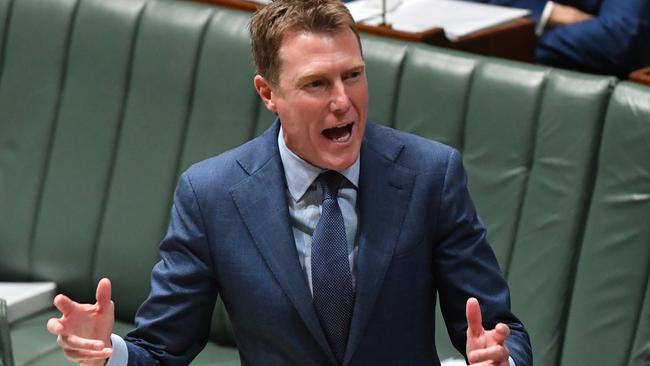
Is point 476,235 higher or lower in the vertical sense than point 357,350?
higher

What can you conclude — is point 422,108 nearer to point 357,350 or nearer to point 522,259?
point 522,259

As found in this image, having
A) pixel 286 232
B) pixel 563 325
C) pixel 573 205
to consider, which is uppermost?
pixel 286 232

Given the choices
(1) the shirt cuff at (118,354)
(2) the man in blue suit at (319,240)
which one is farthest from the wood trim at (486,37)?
(1) the shirt cuff at (118,354)

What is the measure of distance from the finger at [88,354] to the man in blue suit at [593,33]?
2059 millimetres

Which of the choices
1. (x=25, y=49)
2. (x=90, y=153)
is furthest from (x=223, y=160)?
(x=25, y=49)

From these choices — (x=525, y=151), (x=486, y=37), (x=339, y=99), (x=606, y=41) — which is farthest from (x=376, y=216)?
(x=606, y=41)

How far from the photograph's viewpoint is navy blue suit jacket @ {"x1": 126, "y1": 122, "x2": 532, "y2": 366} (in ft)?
6.15

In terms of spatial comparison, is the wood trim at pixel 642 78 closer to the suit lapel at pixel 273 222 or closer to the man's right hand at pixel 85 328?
the suit lapel at pixel 273 222

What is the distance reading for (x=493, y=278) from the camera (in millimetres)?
1874

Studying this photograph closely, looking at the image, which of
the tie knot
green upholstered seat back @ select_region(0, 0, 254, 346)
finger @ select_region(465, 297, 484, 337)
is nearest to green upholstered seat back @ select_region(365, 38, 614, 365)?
green upholstered seat back @ select_region(0, 0, 254, 346)

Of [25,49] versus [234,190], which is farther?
[25,49]

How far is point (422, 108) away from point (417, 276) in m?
0.83

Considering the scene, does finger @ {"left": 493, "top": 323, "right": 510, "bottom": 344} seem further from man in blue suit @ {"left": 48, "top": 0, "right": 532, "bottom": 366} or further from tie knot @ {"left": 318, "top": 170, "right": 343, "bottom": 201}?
tie knot @ {"left": 318, "top": 170, "right": 343, "bottom": 201}

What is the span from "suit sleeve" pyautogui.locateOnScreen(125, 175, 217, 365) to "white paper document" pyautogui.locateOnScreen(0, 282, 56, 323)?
1.12 metres
